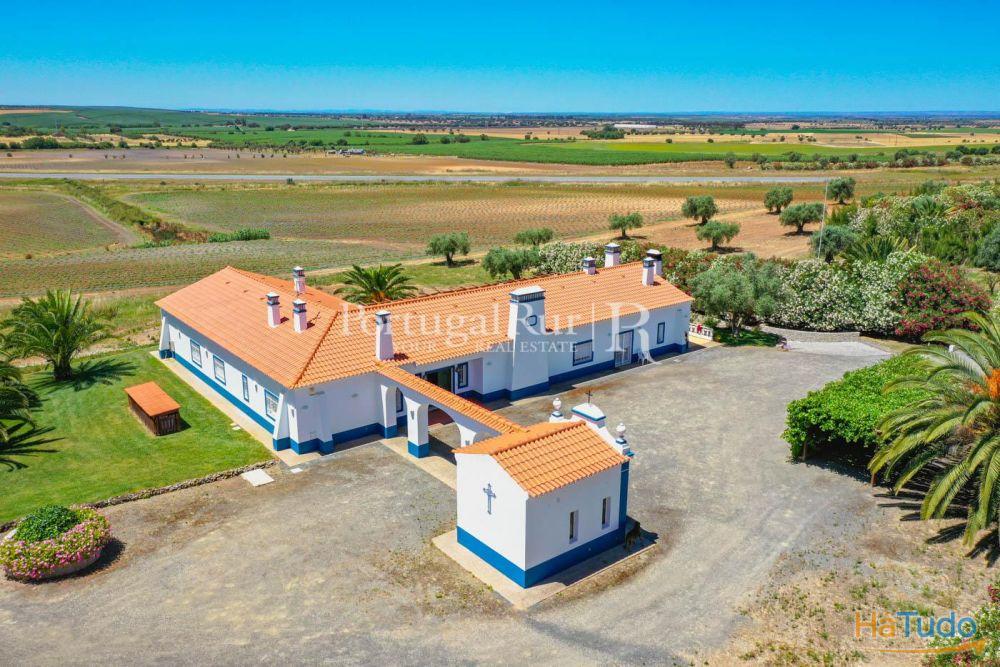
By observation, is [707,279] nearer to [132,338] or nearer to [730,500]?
[730,500]

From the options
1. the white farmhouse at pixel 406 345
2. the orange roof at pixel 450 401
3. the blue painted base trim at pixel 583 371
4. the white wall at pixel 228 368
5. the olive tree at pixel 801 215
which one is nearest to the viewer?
the orange roof at pixel 450 401

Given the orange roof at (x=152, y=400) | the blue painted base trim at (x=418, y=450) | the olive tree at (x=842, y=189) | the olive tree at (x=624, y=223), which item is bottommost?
the blue painted base trim at (x=418, y=450)

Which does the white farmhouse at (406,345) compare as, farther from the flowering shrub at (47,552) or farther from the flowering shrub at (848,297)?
the flowering shrub at (848,297)

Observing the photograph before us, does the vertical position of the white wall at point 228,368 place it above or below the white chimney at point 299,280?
below

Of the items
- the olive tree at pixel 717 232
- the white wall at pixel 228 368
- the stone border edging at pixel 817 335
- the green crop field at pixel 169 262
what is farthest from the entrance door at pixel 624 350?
the olive tree at pixel 717 232

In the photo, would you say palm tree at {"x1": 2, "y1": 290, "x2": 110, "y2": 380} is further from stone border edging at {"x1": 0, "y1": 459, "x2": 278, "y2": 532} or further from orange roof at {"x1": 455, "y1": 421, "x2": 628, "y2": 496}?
orange roof at {"x1": 455, "y1": 421, "x2": 628, "y2": 496}

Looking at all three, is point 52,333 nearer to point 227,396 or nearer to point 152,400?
point 152,400
